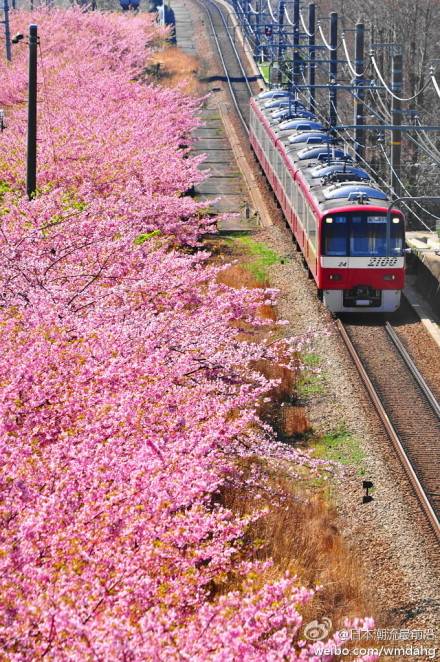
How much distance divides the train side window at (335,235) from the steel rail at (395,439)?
1629mm

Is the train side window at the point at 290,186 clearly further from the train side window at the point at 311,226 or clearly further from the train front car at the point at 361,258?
the train front car at the point at 361,258

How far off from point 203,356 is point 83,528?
14.4ft

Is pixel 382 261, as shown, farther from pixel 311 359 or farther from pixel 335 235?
pixel 311 359

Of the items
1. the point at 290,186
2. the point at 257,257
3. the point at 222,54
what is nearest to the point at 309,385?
the point at 257,257

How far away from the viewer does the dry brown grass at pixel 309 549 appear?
10070 mm

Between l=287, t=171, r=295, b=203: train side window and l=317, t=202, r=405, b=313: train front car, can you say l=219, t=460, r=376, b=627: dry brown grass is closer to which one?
l=317, t=202, r=405, b=313: train front car

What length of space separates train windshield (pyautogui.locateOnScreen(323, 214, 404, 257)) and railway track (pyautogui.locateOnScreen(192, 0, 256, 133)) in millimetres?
28974

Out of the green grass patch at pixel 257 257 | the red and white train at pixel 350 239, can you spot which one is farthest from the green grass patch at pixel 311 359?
the green grass patch at pixel 257 257

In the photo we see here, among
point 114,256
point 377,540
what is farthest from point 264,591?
point 114,256

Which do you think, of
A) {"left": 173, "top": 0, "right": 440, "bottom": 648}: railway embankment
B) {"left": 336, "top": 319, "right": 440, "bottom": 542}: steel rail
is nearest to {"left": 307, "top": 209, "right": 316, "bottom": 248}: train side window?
{"left": 173, "top": 0, "right": 440, "bottom": 648}: railway embankment

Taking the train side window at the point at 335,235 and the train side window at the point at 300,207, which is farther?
the train side window at the point at 300,207

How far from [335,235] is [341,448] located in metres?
6.77

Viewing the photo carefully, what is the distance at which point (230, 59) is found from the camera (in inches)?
2606

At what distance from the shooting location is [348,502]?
1312 cm
